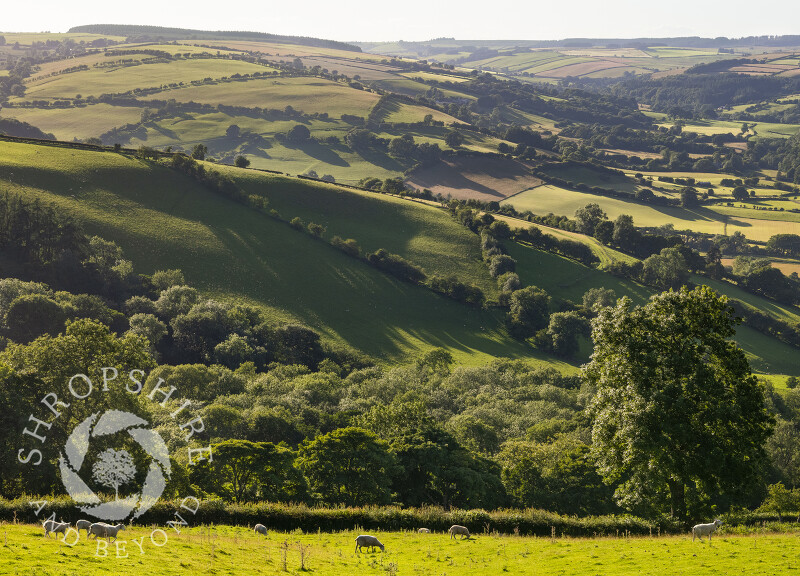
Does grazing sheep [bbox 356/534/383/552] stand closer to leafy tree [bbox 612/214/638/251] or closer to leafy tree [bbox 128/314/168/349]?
leafy tree [bbox 128/314/168/349]

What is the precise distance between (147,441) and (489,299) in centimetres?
10373

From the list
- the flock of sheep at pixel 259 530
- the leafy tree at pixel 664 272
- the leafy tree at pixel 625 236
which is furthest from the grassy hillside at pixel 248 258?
the flock of sheep at pixel 259 530

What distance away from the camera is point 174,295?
11731 centimetres

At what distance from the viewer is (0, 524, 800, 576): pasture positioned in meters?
26.9

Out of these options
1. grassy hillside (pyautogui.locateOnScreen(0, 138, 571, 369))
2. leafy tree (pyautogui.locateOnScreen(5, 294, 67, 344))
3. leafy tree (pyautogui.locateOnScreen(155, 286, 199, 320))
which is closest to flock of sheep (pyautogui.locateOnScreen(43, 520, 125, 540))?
leafy tree (pyautogui.locateOnScreen(5, 294, 67, 344))

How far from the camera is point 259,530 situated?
36344mm

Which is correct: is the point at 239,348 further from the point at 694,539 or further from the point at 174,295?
the point at 694,539

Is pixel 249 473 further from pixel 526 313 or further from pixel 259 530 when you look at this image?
pixel 526 313

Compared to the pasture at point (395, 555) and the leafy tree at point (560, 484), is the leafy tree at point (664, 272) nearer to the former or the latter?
the leafy tree at point (560, 484)

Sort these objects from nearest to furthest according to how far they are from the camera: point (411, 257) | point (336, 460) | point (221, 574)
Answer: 1. point (221, 574)
2. point (336, 460)
3. point (411, 257)

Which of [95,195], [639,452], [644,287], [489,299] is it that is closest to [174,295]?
[95,195]

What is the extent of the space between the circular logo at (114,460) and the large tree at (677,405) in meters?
28.7

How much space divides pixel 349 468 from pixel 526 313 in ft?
314

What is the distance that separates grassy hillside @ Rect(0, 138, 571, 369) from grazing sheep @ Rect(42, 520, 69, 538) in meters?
91.2
